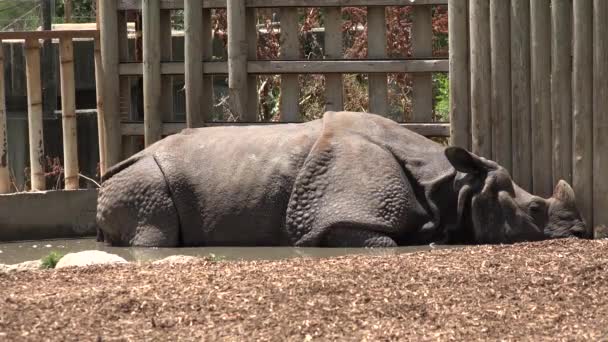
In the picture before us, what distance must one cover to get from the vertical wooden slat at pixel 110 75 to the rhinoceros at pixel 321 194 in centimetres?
127

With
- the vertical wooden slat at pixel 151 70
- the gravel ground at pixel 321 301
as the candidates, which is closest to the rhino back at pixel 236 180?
the vertical wooden slat at pixel 151 70

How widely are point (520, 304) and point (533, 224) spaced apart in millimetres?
3480

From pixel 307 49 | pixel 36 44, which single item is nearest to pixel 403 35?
pixel 307 49

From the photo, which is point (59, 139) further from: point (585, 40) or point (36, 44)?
point (585, 40)

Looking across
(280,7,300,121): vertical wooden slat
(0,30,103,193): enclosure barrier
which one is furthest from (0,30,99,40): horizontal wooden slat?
(280,7,300,121): vertical wooden slat

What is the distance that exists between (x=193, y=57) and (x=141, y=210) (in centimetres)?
174

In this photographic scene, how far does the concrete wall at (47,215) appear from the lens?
34.4ft

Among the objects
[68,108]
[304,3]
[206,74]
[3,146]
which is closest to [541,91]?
[304,3]

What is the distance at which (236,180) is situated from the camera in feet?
31.8

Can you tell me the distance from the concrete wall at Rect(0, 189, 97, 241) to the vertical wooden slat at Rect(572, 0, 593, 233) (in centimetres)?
407

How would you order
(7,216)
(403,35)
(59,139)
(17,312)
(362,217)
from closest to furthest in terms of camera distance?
(17,312)
(362,217)
(7,216)
(59,139)
(403,35)

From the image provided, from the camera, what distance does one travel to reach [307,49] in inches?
602

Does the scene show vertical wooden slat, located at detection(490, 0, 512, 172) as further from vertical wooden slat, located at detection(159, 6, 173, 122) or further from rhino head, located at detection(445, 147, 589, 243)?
vertical wooden slat, located at detection(159, 6, 173, 122)

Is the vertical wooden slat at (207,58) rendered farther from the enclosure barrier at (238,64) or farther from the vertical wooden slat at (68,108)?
the vertical wooden slat at (68,108)
